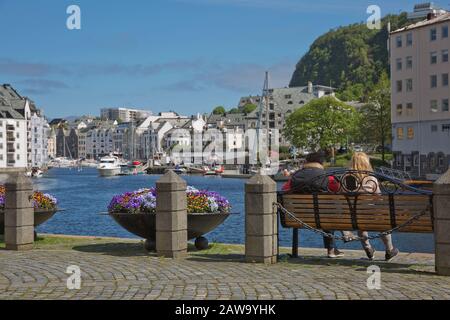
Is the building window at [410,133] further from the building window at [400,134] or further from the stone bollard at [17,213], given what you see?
the stone bollard at [17,213]

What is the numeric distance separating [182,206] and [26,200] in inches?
156

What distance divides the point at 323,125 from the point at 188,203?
11153 cm

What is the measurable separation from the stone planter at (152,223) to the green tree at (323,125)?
108 m

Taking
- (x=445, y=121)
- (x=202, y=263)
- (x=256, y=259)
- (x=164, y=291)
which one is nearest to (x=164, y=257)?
(x=202, y=263)

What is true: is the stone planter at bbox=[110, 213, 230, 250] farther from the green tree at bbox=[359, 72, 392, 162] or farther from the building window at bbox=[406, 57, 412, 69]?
the green tree at bbox=[359, 72, 392, 162]

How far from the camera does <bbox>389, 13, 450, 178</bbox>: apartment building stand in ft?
254

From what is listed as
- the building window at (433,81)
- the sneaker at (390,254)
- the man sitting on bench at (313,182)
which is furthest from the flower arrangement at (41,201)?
the building window at (433,81)

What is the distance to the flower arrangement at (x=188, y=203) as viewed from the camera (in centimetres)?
1363

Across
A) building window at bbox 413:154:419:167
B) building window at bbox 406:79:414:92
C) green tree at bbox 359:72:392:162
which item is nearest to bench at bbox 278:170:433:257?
building window at bbox 406:79:414:92

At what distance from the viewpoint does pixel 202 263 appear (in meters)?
11.8

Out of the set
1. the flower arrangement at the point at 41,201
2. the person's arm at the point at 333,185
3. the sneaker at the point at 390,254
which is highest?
the person's arm at the point at 333,185

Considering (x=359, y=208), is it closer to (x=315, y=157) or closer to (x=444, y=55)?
(x=315, y=157)
